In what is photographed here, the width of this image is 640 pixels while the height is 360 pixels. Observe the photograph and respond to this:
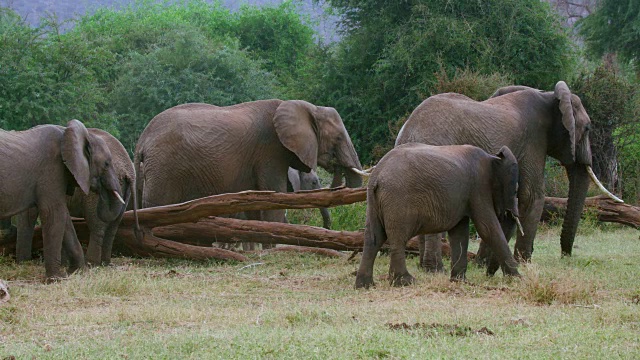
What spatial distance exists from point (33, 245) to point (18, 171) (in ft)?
6.38

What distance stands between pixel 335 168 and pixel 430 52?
12127mm

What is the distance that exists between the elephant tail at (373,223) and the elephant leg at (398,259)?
0.65 feet

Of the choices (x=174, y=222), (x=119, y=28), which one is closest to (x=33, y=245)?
(x=174, y=222)

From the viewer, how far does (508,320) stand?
726 cm

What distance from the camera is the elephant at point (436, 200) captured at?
9.29m

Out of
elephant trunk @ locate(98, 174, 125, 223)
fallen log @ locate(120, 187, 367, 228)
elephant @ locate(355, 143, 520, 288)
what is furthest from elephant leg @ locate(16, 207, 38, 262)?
elephant @ locate(355, 143, 520, 288)

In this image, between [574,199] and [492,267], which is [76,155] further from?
[574,199]

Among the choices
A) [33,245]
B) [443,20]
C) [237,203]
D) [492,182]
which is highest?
[443,20]

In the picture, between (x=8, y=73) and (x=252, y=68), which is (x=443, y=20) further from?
(x=8, y=73)

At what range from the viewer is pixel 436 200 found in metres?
9.36

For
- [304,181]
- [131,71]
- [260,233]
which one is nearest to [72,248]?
[260,233]

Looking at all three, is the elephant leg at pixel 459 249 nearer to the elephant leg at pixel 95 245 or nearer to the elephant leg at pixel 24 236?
the elephant leg at pixel 95 245

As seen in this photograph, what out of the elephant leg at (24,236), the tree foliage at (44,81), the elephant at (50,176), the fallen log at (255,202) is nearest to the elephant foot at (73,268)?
the elephant at (50,176)

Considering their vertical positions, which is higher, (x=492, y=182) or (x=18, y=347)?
(x=492, y=182)
